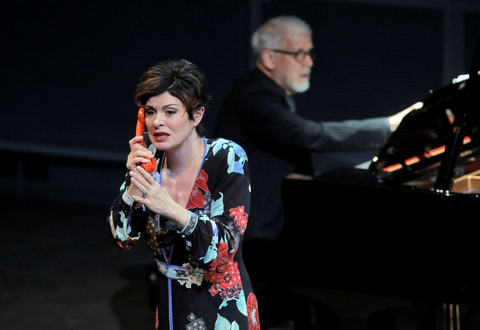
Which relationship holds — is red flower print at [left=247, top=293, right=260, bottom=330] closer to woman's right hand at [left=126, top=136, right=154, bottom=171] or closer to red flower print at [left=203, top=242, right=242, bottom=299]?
red flower print at [left=203, top=242, right=242, bottom=299]

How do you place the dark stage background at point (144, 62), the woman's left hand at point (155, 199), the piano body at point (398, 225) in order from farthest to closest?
the dark stage background at point (144, 62)
the piano body at point (398, 225)
the woman's left hand at point (155, 199)

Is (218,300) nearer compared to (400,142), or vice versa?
(218,300)

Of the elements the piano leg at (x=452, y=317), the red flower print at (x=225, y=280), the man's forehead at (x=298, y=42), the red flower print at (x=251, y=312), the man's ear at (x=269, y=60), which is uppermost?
the man's forehead at (x=298, y=42)

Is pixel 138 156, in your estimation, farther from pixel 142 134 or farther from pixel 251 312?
pixel 251 312

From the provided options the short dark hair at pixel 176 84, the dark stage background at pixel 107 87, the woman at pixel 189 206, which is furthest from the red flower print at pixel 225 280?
the dark stage background at pixel 107 87

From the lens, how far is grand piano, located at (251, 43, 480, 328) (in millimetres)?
2979

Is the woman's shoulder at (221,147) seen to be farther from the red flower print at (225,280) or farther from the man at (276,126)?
the man at (276,126)

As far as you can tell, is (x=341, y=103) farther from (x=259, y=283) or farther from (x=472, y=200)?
(x=472, y=200)

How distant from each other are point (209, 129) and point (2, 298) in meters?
2.36

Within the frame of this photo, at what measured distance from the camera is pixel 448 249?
9.79 feet

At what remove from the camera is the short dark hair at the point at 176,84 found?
2.05 metres

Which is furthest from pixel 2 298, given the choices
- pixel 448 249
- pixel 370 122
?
pixel 448 249

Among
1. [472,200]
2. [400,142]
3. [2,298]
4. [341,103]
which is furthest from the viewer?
[341,103]

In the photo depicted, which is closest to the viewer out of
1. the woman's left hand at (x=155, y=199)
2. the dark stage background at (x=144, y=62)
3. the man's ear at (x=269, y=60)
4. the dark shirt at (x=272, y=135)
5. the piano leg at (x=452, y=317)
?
the woman's left hand at (x=155, y=199)
